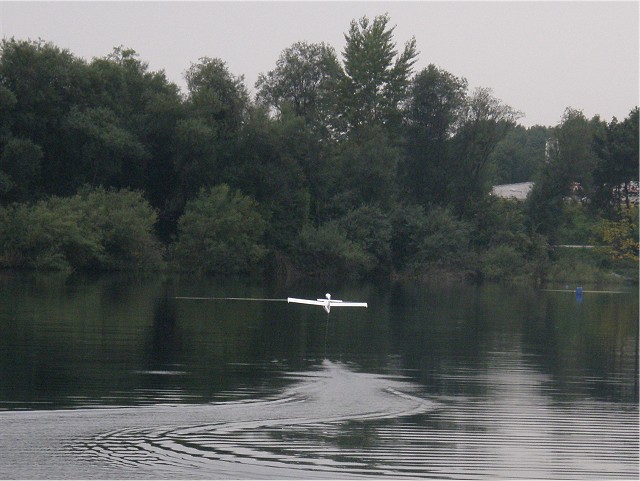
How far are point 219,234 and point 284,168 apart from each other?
7843mm

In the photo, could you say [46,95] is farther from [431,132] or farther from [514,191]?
[514,191]

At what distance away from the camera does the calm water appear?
1191 centimetres

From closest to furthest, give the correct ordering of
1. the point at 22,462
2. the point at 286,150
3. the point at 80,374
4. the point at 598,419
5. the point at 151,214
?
the point at 22,462 < the point at 598,419 < the point at 80,374 < the point at 151,214 < the point at 286,150

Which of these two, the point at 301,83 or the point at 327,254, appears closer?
the point at 327,254

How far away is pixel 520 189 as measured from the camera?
105000 mm

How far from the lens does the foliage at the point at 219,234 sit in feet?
214

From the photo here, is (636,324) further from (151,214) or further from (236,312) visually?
(151,214)

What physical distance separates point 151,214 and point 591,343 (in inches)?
1601

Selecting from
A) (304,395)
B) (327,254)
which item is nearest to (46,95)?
(327,254)

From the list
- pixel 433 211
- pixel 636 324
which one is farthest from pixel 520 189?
pixel 636 324

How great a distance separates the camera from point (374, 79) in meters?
86.8

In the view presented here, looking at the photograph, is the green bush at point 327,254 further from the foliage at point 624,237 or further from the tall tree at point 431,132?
the foliage at point 624,237

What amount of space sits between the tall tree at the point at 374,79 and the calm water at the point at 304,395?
51.3 metres

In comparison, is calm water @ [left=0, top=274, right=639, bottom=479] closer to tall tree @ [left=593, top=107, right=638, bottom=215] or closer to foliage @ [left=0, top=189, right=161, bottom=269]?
foliage @ [left=0, top=189, right=161, bottom=269]
